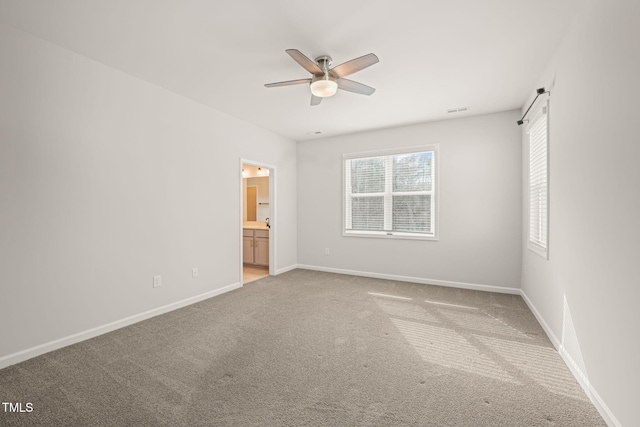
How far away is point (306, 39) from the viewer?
2.36 metres

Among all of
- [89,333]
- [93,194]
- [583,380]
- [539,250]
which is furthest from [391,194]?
[89,333]

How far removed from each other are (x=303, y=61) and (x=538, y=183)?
2.86 m

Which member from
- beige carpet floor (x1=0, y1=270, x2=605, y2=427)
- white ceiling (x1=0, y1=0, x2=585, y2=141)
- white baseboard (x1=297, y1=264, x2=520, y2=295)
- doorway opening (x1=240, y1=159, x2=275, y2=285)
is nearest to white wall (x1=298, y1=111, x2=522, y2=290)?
white baseboard (x1=297, y1=264, x2=520, y2=295)

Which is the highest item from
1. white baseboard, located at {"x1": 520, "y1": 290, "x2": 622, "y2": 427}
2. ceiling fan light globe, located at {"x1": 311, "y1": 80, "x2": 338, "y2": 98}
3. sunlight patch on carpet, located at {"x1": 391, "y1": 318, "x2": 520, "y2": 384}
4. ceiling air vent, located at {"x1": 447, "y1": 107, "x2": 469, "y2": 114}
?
ceiling air vent, located at {"x1": 447, "y1": 107, "x2": 469, "y2": 114}

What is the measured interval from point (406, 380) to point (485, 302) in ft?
7.45

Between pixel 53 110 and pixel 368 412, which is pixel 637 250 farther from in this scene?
pixel 53 110

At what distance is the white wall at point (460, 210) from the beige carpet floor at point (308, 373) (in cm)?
99

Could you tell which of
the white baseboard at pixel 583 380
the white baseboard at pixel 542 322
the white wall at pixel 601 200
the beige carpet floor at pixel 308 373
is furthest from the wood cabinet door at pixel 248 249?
the white wall at pixel 601 200

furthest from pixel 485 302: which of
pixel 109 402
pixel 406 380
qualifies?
pixel 109 402

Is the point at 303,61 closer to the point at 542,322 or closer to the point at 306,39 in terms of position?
the point at 306,39

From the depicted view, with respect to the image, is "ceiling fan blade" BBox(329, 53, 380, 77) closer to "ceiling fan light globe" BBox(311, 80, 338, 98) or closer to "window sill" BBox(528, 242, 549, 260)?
"ceiling fan light globe" BBox(311, 80, 338, 98)

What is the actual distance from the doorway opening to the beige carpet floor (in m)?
1.92

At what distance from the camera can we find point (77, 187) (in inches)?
102

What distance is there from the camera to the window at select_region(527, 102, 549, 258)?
291 cm
